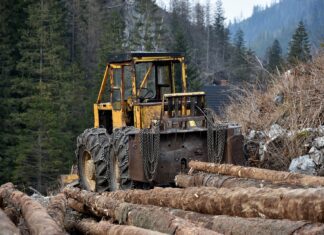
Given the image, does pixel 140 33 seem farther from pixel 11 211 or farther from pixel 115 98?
pixel 11 211

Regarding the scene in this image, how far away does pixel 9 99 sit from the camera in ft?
→ 120

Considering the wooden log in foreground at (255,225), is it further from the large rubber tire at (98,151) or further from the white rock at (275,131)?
the white rock at (275,131)

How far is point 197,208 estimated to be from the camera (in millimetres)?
5875

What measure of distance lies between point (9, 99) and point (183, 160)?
95.8 ft

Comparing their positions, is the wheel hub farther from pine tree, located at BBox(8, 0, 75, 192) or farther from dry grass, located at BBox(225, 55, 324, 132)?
pine tree, located at BBox(8, 0, 75, 192)

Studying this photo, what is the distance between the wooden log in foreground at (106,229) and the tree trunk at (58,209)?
263 mm

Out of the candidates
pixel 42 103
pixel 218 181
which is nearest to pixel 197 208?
pixel 218 181

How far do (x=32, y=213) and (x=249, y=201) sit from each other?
89.7 inches

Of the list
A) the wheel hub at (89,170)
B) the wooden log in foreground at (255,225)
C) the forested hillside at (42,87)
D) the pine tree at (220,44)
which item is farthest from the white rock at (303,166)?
the pine tree at (220,44)

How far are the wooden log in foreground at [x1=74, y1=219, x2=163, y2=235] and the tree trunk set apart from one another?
0.86 feet

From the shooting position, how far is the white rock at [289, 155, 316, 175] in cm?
1039

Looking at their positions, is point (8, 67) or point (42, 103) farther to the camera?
point (8, 67)

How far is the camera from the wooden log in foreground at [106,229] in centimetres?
470

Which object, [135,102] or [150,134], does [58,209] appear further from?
[135,102]
